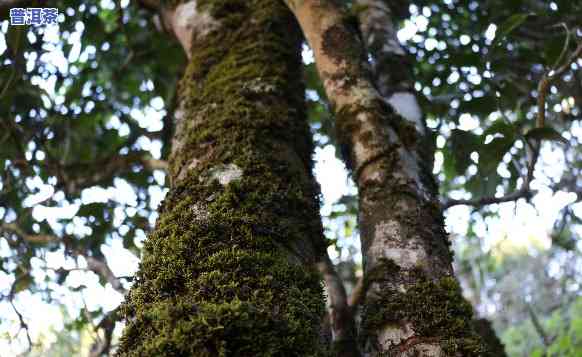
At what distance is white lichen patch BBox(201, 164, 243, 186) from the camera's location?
1.40 metres

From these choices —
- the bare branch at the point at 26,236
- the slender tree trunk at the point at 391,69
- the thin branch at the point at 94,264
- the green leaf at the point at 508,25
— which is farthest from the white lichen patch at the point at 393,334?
the bare branch at the point at 26,236

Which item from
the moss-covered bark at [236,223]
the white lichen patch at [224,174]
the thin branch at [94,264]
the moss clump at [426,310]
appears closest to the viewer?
the moss-covered bark at [236,223]

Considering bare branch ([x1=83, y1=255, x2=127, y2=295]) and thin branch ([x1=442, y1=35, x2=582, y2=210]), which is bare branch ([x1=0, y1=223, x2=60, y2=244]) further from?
thin branch ([x1=442, y1=35, x2=582, y2=210])

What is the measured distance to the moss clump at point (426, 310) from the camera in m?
1.20

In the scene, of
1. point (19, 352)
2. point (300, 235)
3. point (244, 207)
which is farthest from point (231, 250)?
point (19, 352)

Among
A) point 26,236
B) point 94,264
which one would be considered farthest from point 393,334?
point 26,236

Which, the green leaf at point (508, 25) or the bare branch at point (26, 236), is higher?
the green leaf at point (508, 25)

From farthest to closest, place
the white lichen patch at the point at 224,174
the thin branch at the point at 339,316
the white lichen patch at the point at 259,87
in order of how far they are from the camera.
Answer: the white lichen patch at the point at 259,87
the thin branch at the point at 339,316
the white lichen patch at the point at 224,174

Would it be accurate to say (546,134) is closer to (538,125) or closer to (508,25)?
(538,125)

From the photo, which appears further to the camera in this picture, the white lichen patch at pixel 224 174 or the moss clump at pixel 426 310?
the white lichen patch at pixel 224 174

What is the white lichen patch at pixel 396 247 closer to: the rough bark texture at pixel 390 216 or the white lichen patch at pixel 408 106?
the rough bark texture at pixel 390 216

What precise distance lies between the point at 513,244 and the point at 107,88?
2126 cm

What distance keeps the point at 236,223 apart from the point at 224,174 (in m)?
0.24

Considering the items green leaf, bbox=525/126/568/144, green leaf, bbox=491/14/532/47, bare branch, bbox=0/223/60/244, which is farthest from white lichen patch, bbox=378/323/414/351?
bare branch, bbox=0/223/60/244
